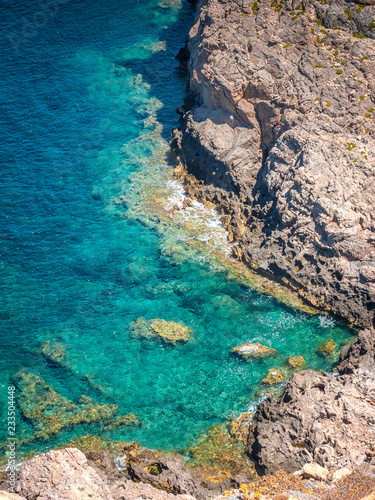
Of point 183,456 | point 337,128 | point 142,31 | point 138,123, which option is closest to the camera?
point 183,456

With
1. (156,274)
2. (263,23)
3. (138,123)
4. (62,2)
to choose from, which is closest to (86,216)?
(156,274)

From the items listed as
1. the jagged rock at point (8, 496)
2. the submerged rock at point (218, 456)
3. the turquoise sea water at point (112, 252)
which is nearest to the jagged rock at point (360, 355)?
the turquoise sea water at point (112, 252)

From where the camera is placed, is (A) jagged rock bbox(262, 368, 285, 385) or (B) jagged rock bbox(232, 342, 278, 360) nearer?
(A) jagged rock bbox(262, 368, 285, 385)

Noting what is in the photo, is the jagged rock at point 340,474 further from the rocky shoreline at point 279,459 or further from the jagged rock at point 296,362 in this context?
the jagged rock at point 296,362

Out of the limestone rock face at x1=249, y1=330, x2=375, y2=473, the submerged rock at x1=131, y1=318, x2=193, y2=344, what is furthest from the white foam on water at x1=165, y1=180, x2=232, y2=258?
the limestone rock face at x1=249, y1=330, x2=375, y2=473

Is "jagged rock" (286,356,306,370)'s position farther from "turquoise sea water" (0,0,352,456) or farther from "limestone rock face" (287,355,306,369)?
"turquoise sea water" (0,0,352,456)

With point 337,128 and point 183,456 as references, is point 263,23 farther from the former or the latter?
point 183,456
